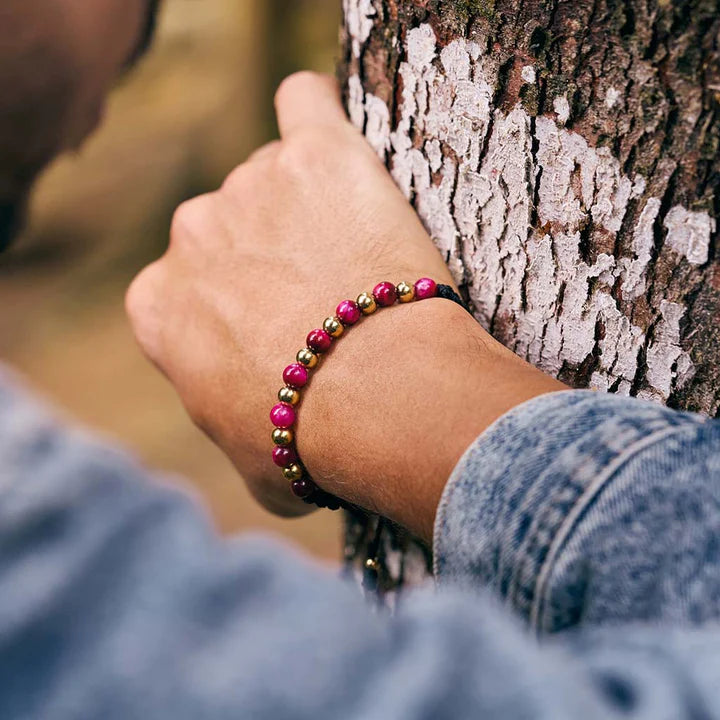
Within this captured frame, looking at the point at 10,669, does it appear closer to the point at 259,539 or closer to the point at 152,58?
the point at 259,539

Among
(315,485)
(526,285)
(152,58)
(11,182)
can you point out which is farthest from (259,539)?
(152,58)

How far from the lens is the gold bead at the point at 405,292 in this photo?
0.88m

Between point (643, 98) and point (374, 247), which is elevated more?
point (643, 98)

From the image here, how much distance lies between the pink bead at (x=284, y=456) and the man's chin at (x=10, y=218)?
82 centimetres

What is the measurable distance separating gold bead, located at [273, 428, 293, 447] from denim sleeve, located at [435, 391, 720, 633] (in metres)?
0.30

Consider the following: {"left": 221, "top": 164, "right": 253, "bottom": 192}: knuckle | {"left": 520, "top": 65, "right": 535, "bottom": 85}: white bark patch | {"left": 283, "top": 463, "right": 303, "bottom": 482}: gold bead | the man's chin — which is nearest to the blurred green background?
the man's chin

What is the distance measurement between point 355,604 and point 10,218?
4.53 ft

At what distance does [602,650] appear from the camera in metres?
0.46

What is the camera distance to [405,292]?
88 cm

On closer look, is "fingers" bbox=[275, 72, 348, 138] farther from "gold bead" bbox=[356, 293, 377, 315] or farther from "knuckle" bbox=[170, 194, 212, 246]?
"gold bead" bbox=[356, 293, 377, 315]

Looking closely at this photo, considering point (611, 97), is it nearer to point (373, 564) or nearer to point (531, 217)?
point (531, 217)

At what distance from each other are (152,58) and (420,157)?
3.13m

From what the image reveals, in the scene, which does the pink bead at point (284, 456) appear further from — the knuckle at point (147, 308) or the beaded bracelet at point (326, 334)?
the knuckle at point (147, 308)

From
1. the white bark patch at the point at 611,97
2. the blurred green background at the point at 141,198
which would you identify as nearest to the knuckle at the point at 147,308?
the white bark patch at the point at 611,97
